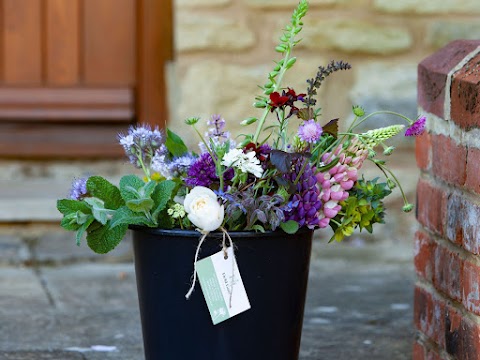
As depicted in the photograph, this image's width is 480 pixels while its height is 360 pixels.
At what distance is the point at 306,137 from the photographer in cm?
177

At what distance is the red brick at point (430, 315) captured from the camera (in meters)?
2.03

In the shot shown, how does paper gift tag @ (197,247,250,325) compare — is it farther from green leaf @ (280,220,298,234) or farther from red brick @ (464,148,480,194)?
red brick @ (464,148,480,194)

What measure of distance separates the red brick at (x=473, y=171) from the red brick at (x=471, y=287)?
15 centimetres

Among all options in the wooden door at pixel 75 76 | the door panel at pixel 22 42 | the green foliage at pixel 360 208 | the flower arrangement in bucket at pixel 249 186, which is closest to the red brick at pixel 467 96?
the flower arrangement in bucket at pixel 249 186

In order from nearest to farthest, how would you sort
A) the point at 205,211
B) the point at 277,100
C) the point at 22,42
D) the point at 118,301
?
the point at 205,211, the point at 277,100, the point at 118,301, the point at 22,42

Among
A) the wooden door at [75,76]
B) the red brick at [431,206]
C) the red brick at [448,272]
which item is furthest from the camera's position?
the wooden door at [75,76]

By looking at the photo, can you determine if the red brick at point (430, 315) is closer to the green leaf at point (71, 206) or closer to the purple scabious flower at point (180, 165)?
the purple scabious flower at point (180, 165)

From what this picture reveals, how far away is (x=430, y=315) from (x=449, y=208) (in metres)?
0.28

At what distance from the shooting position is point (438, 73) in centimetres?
204

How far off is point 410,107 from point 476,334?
6.25 feet

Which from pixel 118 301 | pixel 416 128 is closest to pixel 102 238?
pixel 416 128

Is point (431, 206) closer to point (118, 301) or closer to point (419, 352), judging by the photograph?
point (419, 352)

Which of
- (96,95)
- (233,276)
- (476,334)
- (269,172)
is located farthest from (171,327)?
(96,95)

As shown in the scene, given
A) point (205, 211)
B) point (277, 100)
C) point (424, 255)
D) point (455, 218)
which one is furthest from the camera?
point (424, 255)
